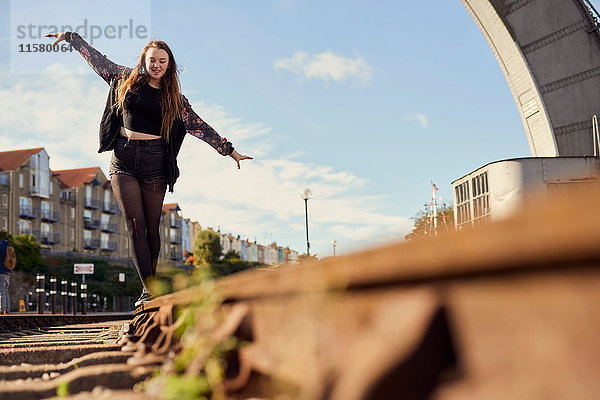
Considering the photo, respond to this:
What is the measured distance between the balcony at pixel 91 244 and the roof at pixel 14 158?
11.7 metres

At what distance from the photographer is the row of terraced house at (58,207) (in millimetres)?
53547

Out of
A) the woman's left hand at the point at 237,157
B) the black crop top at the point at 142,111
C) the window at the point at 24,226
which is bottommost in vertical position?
the woman's left hand at the point at 237,157

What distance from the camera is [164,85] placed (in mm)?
3826

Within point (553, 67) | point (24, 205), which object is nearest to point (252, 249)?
point (24, 205)

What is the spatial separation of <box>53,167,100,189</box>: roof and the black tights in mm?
62372

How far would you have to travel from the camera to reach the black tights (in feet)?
11.8

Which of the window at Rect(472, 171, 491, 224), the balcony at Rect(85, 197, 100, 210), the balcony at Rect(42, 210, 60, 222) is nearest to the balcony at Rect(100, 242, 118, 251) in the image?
the balcony at Rect(85, 197, 100, 210)

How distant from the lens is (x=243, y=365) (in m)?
1.18

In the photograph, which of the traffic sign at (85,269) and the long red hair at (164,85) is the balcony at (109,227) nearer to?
the traffic sign at (85,269)

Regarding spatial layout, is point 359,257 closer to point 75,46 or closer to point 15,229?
point 75,46

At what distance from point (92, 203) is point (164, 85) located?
2501 inches

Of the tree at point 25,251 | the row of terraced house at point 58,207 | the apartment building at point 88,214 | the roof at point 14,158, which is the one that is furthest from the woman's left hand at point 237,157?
the apartment building at point 88,214

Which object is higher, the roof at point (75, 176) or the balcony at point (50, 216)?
the roof at point (75, 176)

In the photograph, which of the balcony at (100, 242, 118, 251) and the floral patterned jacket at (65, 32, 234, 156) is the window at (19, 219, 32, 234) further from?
the floral patterned jacket at (65, 32, 234, 156)
